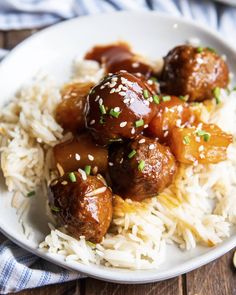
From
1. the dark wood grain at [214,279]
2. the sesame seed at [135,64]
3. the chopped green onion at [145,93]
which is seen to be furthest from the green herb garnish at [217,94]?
the dark wood grain at [214,279]

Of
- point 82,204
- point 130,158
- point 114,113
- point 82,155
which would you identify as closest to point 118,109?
point 114,113

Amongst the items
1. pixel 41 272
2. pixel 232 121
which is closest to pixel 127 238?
pixel 41 272

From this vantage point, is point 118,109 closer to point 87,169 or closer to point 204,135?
point 87,169

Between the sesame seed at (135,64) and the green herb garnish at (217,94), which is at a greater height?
the sesame seed at (135,64)

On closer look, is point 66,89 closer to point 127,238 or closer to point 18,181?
point 18,181

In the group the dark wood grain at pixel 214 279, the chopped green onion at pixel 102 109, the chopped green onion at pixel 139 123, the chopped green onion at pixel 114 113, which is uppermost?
the chopped green onion at pixel 102 109

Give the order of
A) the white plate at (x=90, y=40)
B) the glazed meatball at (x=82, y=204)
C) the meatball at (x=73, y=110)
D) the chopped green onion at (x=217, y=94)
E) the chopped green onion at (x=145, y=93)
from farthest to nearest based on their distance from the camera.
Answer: the white plate at (x=90, y=40) → the chopped green onion at (x=217, y=94) → the meatball at (x=73, y=110) → the chopped green onion at (x=145, y=93) → the glazed meatball at (x=82, y=204)

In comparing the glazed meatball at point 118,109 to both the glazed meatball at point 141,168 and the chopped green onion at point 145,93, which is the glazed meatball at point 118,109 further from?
the glazed meatball at point 141,168
